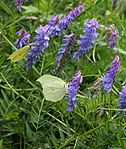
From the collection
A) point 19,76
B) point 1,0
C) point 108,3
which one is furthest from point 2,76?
point 108,3

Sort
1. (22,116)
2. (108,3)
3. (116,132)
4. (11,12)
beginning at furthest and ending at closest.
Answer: (108,3)
(11,12)
(22,116)
(116,132)

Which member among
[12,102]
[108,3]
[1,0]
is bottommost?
[108,3]

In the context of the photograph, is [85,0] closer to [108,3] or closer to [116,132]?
[108,3]

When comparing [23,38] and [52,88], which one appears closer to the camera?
[52,88]

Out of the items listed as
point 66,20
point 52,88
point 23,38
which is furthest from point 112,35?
point 52,88

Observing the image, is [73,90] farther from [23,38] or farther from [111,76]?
[23,38]

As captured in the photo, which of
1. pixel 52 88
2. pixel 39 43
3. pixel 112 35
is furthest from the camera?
pixel 112 35

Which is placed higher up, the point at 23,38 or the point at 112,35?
the point at 23,38
